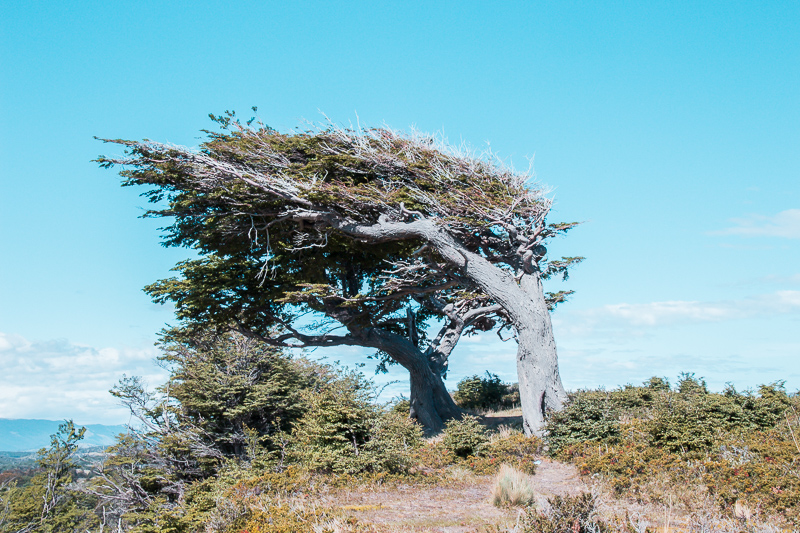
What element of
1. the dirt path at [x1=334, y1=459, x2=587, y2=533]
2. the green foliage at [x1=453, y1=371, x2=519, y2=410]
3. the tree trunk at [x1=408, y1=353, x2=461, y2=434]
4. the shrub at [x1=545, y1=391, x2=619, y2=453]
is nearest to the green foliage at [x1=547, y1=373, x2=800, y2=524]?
the shrub at [x1=545, y1=391, x2=619, y2=453]

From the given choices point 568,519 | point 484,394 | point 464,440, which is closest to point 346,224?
point 464,440

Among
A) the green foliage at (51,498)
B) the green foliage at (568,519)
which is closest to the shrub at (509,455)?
the green foliage at (568,519)

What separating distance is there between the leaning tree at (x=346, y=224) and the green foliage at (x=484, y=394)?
1015 cm

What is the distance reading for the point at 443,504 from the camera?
A: 862cm

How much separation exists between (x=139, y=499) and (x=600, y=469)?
12.8m

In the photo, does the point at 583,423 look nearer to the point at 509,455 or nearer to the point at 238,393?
the point at 509,455

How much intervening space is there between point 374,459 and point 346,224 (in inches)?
316

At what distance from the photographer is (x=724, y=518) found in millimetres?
7172

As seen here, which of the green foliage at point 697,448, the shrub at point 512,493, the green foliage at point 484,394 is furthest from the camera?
the green foliage at point 484,394

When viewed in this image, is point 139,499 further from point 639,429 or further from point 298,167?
point 639,429

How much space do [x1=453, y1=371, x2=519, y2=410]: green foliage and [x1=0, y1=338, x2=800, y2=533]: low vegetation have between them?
8206mm

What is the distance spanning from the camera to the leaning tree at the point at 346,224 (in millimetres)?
15891

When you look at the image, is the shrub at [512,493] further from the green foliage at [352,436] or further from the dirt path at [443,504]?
the green foliage at [352,436]

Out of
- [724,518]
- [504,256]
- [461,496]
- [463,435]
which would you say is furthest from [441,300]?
[724,518]
